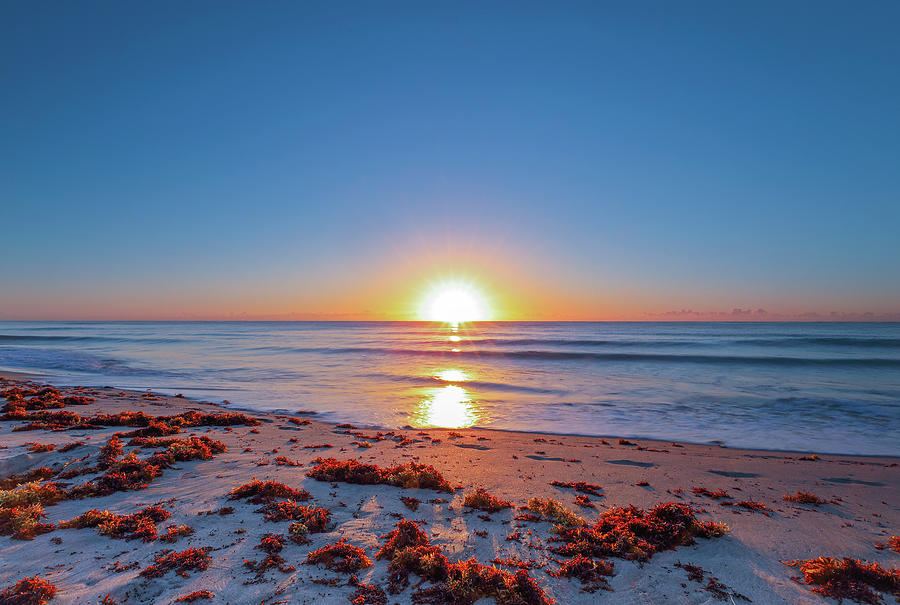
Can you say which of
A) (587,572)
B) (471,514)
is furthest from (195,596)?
(587,572)

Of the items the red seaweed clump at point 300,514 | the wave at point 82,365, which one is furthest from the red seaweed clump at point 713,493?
the wave at point 82,365

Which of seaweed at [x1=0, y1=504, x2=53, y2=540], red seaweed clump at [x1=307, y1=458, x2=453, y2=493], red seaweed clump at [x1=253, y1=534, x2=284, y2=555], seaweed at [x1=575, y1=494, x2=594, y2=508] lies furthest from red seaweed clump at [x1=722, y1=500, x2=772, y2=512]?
seaweed at [x1=0, y1=504, x2=53, y2=540]

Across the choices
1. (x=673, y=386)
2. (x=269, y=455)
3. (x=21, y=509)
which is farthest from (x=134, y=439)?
(x=673, y=386)

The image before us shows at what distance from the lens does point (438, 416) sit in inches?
560

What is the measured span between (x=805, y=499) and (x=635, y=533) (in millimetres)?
3888

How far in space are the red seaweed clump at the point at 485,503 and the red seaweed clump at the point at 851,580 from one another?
3.32 metres

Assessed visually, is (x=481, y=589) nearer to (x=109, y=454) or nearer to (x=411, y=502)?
(x=411, y=502)

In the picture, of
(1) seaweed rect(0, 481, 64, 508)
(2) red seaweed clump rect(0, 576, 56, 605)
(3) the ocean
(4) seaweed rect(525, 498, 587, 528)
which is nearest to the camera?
(2) red seaweed clump rect(0, 576, 56, 605)

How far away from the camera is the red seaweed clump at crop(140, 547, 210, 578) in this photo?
13.1ft

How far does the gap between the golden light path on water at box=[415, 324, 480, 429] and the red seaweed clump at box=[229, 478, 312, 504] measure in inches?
278

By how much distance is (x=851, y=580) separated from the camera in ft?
13.3

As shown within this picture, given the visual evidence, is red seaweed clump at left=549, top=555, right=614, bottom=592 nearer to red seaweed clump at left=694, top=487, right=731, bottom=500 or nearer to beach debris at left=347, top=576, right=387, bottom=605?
beach debris at left=347, top=576, right=387, bottom=605

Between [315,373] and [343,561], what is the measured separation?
2326cm

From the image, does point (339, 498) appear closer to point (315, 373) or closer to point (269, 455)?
point (269, 455)
